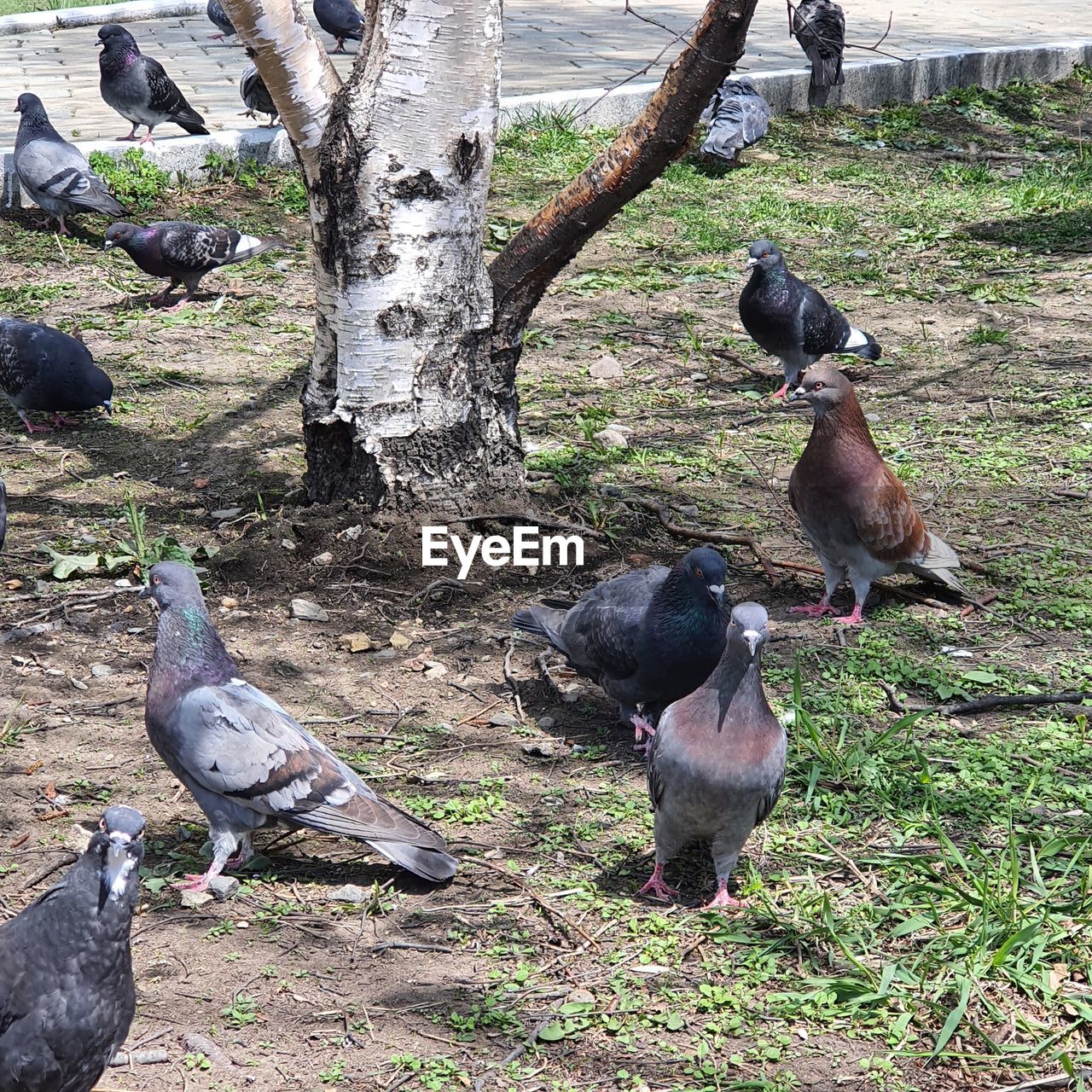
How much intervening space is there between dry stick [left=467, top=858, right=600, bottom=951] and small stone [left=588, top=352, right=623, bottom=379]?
401 cm

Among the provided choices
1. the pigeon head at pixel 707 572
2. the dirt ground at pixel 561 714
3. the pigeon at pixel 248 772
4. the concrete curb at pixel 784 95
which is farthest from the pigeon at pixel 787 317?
the pigeon at pixel 248 772

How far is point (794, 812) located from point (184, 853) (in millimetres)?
1687

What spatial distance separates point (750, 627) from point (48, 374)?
4209 millimetres

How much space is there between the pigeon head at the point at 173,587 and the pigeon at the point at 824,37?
8090 millimetres

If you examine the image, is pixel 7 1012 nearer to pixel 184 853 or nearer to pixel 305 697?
pixel 184 853

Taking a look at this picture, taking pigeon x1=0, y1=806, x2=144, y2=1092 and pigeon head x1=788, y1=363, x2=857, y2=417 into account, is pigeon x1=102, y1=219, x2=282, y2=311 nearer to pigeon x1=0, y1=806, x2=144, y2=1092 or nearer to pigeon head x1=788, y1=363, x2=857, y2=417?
pigeon head x1=788, y1=363, x2=857, y2=417

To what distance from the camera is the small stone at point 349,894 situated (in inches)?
134

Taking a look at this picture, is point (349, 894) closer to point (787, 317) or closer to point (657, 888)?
point (657, 888)

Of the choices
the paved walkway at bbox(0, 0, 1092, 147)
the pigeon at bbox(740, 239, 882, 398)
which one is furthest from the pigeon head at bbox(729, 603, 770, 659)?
the paved walkway at bbox(0, 0, 1092, 147)

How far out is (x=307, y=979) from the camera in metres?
3.08

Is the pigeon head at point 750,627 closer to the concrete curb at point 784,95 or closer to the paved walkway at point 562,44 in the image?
Result: the concrete curb at point 784,95

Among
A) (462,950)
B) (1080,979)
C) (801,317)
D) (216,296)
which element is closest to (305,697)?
(462,950)

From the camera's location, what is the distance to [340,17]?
39.5 ft

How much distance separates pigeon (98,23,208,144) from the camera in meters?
9.26
